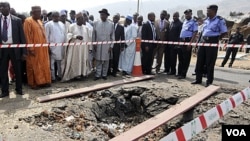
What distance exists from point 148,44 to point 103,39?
127 centimetres

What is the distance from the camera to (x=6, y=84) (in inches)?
248

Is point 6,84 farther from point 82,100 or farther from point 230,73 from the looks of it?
point 230,73

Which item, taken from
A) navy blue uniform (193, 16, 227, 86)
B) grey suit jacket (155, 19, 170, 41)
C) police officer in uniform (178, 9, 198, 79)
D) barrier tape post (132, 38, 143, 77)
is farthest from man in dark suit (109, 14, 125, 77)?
navy blue uniform (193, 16, 227, 86)

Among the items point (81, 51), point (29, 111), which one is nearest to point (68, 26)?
point (81, 51)

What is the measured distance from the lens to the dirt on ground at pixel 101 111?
474 cm

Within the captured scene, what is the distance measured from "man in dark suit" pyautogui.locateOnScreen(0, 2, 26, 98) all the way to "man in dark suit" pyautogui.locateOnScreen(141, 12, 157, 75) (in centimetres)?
335

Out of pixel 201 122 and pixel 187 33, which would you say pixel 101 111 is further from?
pixel 187 33

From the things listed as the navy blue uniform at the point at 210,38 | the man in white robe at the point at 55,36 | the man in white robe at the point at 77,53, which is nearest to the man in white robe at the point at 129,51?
the man in white robe at the point at 77,53

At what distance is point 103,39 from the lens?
26.0ft

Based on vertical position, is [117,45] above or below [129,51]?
above

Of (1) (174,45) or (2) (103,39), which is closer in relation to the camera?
(2) (103,39)

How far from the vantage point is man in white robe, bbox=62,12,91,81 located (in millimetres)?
7680

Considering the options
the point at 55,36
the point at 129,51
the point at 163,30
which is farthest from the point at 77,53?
the point at 163,30

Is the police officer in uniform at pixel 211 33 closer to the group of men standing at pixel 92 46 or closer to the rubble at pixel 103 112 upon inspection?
the group of men standing at pixel 92 46
